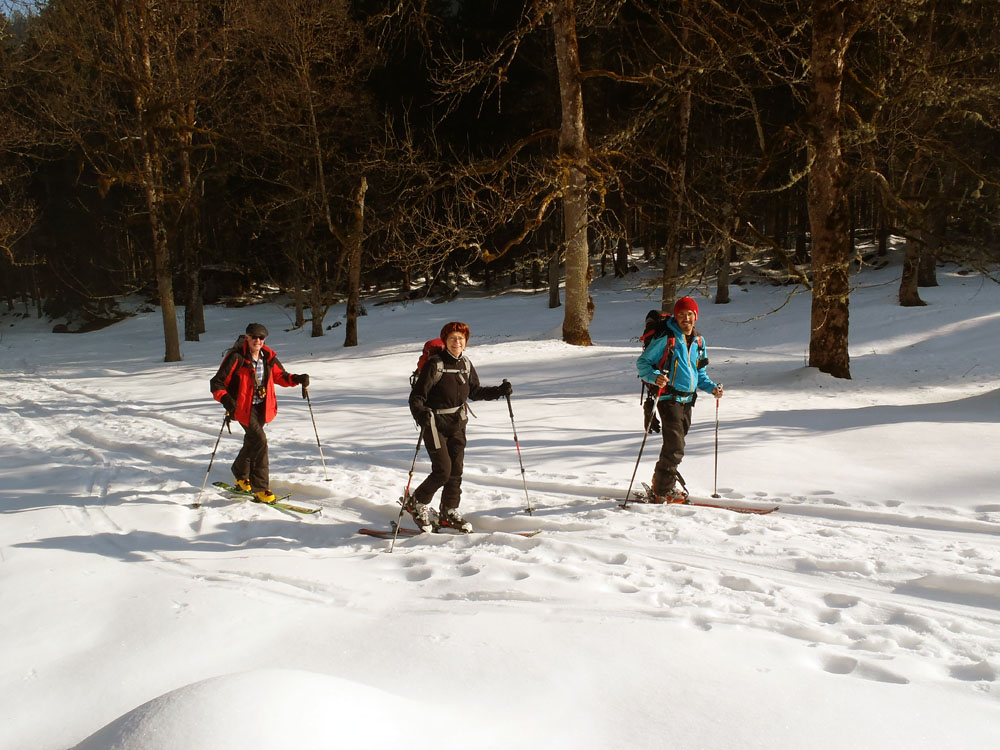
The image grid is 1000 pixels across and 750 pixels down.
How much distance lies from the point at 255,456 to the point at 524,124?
2093 centimetres

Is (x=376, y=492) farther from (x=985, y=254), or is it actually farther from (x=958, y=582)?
(x=985, y=254)

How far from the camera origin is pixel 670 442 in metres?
6.88

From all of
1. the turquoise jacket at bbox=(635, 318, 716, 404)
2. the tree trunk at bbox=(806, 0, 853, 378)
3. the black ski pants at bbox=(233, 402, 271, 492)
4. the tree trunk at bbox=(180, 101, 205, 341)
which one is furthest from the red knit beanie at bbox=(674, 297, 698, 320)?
the tree trunk at bbox=(180, 101, 205, 341)

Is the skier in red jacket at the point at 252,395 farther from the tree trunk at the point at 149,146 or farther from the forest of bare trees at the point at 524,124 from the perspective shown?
the tree trunk at the point at 149,146

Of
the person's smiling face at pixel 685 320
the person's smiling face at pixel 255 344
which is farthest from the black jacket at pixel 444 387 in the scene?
the person's smiling face at pixel 255 344

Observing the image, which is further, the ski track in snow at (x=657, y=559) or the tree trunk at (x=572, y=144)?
the tree trunk at (x=572, y=144)

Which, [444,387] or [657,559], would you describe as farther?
[444,387]

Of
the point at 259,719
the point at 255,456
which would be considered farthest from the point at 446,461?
the point at 259,719

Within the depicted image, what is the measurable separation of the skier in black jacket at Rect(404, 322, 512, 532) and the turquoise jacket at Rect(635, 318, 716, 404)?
4.68 feet

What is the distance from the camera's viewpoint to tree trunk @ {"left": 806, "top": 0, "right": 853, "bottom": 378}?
11.6 metres

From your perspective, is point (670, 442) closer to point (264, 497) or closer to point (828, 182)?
point (264, 497)

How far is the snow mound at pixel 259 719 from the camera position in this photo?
8.20 ft

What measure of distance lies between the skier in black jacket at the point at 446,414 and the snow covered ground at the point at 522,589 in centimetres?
40

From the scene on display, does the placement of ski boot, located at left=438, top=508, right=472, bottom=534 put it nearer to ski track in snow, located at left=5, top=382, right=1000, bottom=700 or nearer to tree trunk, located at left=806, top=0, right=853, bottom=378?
ski track in snow, located at left=5, top=382, right=1000, bottom=700
